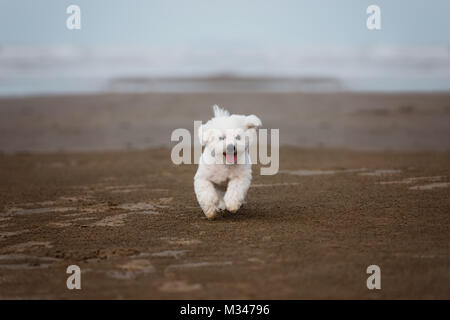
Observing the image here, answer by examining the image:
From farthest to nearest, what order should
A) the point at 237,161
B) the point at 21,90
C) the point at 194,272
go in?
the point at 21,90
the point at 237,161
the point at 194,272

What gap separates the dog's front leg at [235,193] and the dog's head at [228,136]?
0.94 ft

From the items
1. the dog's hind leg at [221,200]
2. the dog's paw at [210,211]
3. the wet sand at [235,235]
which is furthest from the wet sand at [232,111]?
the dog's paw at [210,211]

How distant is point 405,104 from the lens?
73.5 feet

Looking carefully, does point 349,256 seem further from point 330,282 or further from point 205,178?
point 205,178

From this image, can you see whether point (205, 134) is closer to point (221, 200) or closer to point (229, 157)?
point (229, 157)

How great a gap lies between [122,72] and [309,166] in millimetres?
21199

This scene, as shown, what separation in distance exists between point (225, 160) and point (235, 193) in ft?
1.59

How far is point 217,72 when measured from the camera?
1320 inches

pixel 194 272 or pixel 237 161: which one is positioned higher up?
pixel 237 161

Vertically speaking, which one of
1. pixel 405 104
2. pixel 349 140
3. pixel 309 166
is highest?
pixel 405 104

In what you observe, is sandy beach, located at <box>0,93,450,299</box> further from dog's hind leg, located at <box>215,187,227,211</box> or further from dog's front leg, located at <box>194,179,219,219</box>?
dog's hind leg, located at <box>215,187,227,211</box>

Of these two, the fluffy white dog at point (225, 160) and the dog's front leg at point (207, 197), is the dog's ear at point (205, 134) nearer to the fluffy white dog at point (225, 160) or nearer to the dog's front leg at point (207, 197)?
the fluffy white dog at point (225, 160)

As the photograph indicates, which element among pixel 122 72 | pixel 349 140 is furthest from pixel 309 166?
pixel 122 72

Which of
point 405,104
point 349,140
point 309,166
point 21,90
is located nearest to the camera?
point 309,166
